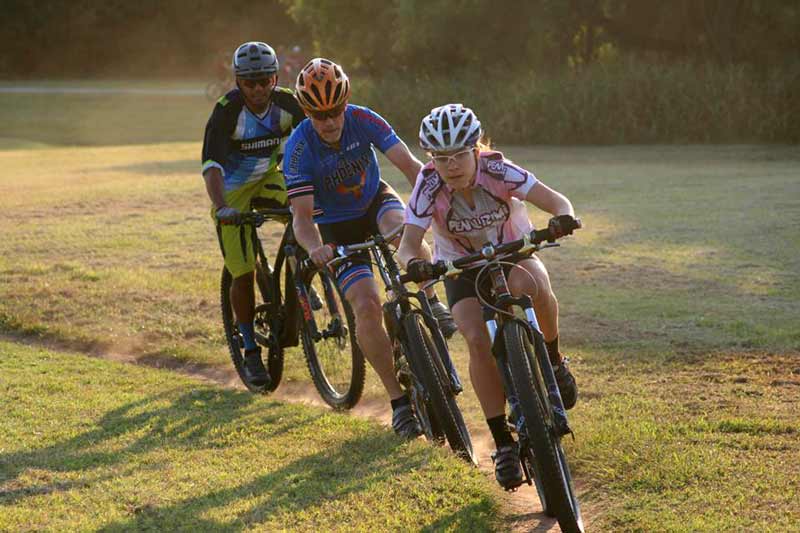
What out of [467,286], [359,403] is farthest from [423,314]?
[359,403]

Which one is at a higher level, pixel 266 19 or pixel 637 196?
pixel 266 19

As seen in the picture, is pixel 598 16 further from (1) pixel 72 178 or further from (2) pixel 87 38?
(2) pixel 87 38

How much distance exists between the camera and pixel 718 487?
6105 millimetres

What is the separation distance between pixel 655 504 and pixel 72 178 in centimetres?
1986

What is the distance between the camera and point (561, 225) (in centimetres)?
575

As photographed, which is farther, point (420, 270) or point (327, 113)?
point (327, 113)

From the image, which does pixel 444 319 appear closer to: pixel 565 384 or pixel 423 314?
pixel 423 314

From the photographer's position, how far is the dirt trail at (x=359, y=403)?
6059mm

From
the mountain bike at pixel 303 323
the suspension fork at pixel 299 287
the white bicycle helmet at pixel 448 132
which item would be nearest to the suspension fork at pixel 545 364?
the white bicycle helmet at pixel 448 132

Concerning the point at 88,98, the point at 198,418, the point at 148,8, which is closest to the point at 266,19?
the point at 148,8

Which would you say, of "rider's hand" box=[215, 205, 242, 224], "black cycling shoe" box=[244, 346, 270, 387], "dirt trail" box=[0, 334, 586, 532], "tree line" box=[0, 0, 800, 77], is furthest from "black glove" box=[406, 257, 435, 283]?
"tree line" box=[0, 0, 800, 77]

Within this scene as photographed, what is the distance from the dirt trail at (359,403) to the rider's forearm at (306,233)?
1333mm

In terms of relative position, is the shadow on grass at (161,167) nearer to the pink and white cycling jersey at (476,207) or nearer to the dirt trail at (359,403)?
the dirt trail at (359,403)

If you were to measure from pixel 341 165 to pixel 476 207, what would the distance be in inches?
54.2
